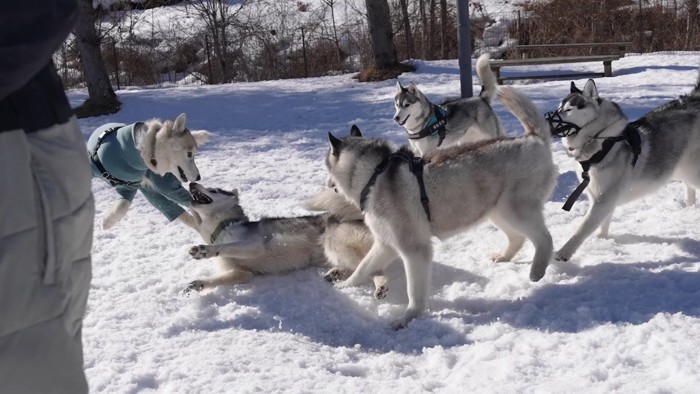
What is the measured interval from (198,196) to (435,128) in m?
2.71

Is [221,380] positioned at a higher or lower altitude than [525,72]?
lower

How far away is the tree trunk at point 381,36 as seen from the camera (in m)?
12.9

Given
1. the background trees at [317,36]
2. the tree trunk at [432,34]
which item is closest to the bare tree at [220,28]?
the background trees at [317,36]

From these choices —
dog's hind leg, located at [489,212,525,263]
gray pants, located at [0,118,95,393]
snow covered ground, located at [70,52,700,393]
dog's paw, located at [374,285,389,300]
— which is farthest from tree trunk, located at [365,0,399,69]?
gray pants, located at [0,118,95,393]

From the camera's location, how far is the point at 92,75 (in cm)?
1220

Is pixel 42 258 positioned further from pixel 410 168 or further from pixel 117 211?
pixel 117 211

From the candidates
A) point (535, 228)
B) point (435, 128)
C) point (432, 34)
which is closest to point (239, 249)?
point (535, 228)

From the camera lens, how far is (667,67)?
11500mm

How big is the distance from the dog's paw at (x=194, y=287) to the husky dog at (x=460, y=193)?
130 centimetres

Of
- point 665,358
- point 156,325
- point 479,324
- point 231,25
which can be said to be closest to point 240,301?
point 156,325

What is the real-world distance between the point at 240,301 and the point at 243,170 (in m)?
3.60

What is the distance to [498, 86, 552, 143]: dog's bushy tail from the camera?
4.15 m

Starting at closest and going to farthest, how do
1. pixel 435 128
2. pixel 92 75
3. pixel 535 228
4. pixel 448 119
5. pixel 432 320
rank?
1. pixel 432 320
2. pixel 535 228
3. pixel 435 128
4. pixel 448 119
5. pixel 92 75

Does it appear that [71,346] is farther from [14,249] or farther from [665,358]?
[665,358]
